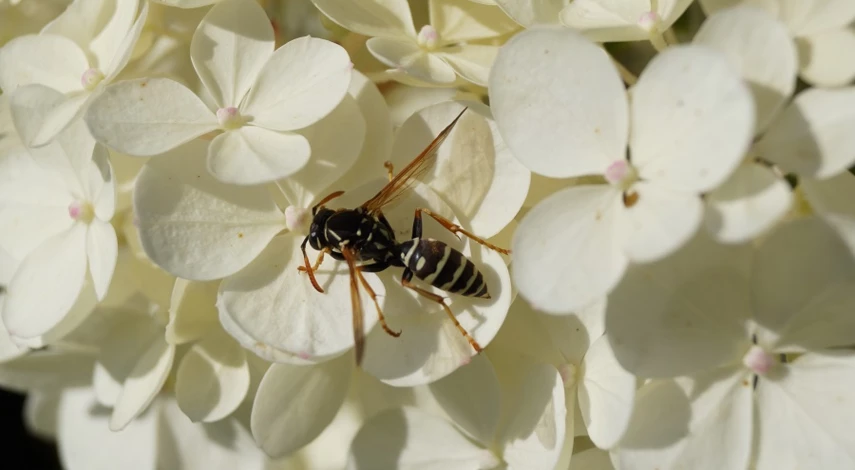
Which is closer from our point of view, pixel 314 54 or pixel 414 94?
pixel 314 54

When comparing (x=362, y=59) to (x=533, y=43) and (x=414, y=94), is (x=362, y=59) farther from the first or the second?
(x=533, y=43)

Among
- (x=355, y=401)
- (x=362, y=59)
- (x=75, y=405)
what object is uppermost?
(x=362, y=59)

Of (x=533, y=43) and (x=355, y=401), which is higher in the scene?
(x=533, y=43)

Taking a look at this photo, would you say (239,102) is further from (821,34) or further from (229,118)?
(821,34)

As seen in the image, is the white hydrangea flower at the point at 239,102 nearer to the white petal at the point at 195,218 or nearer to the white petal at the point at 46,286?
the white petal at the point at 195,218

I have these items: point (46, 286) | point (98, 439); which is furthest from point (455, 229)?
point (98, 439)

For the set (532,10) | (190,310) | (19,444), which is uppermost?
(532,10)

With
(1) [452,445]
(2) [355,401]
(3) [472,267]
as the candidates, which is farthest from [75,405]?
(3) [472,267]
